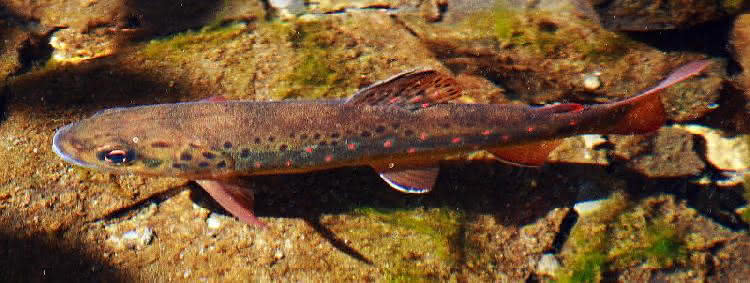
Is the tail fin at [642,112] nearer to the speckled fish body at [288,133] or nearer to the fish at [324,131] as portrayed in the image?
the fish at [324,131]

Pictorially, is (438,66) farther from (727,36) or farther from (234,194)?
(727,36)

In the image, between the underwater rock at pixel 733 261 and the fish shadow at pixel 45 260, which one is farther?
the underwater rock at pixel 733 261

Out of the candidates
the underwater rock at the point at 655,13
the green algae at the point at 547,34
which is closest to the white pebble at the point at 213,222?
the green algae at the point at 547,34

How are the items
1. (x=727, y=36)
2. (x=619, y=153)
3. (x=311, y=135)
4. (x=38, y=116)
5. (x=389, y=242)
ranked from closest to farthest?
1. (x=311, y=135)
2. (x=389, y=242)
3. (x=38, y=116)
4. (x=619, y=153)
5. (x=727, y=36)

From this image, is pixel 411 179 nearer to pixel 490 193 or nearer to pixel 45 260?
pixel 490 193

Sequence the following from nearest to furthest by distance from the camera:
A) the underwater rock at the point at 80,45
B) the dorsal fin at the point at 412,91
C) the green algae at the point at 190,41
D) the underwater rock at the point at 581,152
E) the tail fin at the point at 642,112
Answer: the dorsal fin at the point at 412,91
the tail fin at the point at 642,112
the underwater rock at the point at 581,152
the green algae at the point at 190,41
the underwater rock at the point at 80,45

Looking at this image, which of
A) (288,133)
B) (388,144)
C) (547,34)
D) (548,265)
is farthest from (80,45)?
(548,265)

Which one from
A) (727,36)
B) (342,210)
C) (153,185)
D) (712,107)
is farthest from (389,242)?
(727,36)
